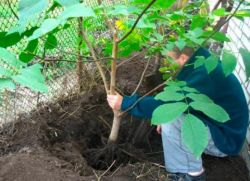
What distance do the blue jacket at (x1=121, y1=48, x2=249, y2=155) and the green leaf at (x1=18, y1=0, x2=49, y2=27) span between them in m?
1.23

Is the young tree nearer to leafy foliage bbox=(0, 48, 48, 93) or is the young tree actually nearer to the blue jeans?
leafy foliage bbox=(0, 48, 48, 93)

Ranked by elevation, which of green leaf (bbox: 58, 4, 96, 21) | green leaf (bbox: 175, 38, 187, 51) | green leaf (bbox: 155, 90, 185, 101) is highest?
green leaf (bbox: 58, 4, 96, 21)

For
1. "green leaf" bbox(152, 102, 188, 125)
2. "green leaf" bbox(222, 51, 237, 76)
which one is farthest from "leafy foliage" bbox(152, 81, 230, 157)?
"green leaf" bbox(222, 51, 237, 76)

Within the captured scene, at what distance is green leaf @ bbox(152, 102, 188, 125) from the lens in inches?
46.2

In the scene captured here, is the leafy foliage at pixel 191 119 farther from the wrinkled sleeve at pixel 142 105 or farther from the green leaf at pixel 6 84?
the wrinkled sleeve at pixel 142 105

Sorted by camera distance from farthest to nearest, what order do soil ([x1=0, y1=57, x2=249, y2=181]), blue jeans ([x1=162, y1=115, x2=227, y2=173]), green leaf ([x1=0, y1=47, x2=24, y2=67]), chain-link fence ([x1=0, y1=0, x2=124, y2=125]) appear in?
1. chain-link fence ([x1=0, y1=0, x2=124, y2=125])
2. blue jeans ([x1=162, y1=115, x2=227, y2=173])
3. soil ([x1=0, y1=57, x2=249, y2=181])
4. green leaf ([x1=0, y1=47, x2=24, y2=67])

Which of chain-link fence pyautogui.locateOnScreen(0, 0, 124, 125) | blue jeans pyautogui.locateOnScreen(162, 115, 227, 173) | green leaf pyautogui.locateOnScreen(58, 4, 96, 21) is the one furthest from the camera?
chain-link fence pyautogui.locateOnScreen(0, 0, 124, 125)

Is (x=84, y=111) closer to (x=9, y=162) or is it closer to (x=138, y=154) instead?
(x=138, y=154)

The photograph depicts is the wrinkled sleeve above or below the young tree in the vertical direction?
below

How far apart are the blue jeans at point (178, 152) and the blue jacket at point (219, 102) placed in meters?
0.09

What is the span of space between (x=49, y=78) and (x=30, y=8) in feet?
6.16

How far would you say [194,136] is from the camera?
115 cm

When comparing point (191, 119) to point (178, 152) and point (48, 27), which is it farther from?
point (178, 152)

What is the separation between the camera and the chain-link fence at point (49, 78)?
2.36 meters
